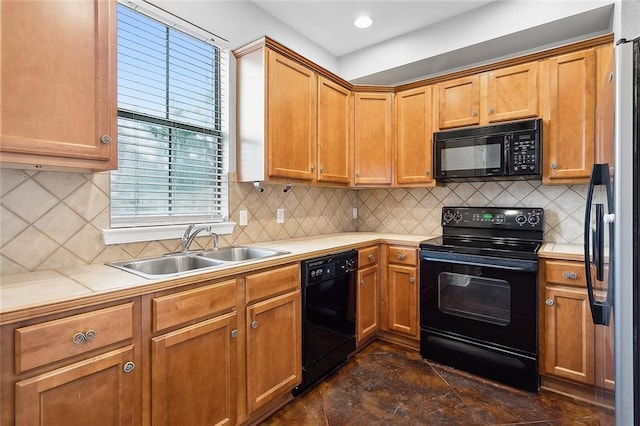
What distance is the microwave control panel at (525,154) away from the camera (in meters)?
2.36

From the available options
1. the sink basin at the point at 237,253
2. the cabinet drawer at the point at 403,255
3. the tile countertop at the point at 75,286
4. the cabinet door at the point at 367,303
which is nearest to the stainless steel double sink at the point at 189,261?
the sink basin at the point at 237,253

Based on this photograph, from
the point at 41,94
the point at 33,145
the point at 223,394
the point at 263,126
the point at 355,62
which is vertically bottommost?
the point at 223,394

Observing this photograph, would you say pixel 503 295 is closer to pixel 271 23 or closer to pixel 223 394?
Answer: pixel 223 394

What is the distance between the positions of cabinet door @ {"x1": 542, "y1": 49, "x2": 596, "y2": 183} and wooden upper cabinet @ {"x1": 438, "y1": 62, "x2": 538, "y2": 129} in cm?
14

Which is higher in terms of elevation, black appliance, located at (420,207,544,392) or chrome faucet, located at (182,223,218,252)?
chrome faucet, located at (182,223,218,252)

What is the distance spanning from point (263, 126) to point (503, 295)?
2.03m

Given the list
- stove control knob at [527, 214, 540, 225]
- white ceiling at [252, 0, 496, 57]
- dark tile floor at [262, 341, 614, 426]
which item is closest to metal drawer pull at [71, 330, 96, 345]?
dark tile floor at [262, 341, 614, 426]

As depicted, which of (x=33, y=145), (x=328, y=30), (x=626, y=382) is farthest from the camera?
(x=328, y=30)

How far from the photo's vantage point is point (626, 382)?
108 cm

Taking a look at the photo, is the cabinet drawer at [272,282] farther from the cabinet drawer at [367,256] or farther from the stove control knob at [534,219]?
the stove control knob at [534,219]

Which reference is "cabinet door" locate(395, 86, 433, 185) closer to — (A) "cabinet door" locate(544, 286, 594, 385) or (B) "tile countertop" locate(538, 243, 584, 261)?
(B) "tile countertop" locate(538, 243, 584, 261)

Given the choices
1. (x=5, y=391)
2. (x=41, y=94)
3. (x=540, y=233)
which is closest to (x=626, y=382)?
(x=540, y=233)

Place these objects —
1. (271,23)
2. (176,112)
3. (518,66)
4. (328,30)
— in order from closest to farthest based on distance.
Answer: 1. (176,112)
2. (518,66)
3. (271,23)
4. (328,30)

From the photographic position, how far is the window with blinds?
6.09ft
